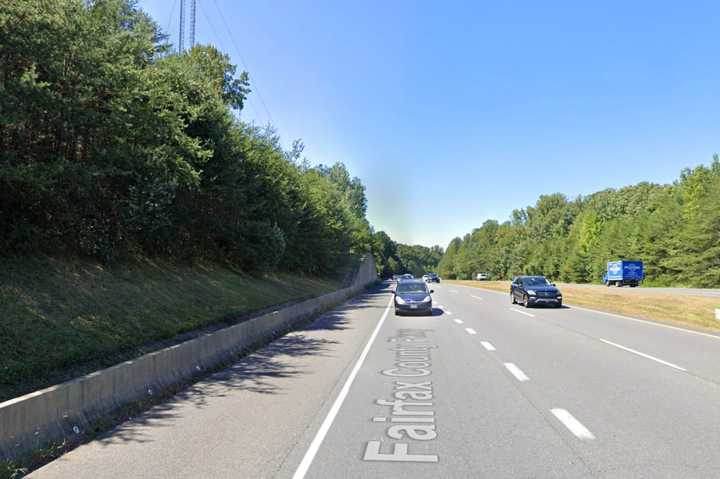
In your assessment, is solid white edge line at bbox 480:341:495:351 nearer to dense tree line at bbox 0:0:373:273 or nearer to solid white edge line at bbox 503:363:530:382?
solid white edge line at bbox 503:363:530:382

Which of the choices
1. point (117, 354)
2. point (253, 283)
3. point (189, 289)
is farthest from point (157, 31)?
point (117, 354)

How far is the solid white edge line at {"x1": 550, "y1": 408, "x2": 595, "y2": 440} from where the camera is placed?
6.02 meters

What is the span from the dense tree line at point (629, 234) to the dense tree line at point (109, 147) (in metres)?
53.2

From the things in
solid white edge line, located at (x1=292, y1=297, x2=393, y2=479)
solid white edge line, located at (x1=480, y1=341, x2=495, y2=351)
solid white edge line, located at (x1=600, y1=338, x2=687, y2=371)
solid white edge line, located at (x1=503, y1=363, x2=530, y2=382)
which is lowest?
solid white edge line, located at (x1=292, y1=297, x2=393, y2=479)

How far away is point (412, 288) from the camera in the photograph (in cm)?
2555

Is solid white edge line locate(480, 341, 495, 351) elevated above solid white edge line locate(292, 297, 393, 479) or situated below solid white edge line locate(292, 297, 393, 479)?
above

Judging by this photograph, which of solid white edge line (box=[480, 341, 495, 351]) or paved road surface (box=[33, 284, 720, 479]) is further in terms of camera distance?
solid white edge line (box=[480, 341, 495, 351])

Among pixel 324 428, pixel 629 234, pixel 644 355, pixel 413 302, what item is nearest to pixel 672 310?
pixel 413 302

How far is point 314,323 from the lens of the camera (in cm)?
2111

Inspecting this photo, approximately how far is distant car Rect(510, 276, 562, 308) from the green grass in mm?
15347

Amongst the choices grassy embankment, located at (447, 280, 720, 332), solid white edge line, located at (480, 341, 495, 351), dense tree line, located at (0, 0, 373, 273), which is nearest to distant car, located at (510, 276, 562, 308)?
grassy embankment, located at (447, 280, 720, 332)

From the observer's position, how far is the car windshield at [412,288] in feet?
82.3

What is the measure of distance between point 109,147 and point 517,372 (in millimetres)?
12403

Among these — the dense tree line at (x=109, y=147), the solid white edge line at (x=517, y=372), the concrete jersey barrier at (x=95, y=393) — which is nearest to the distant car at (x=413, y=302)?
the dense tree line at (x=109, y=147)
